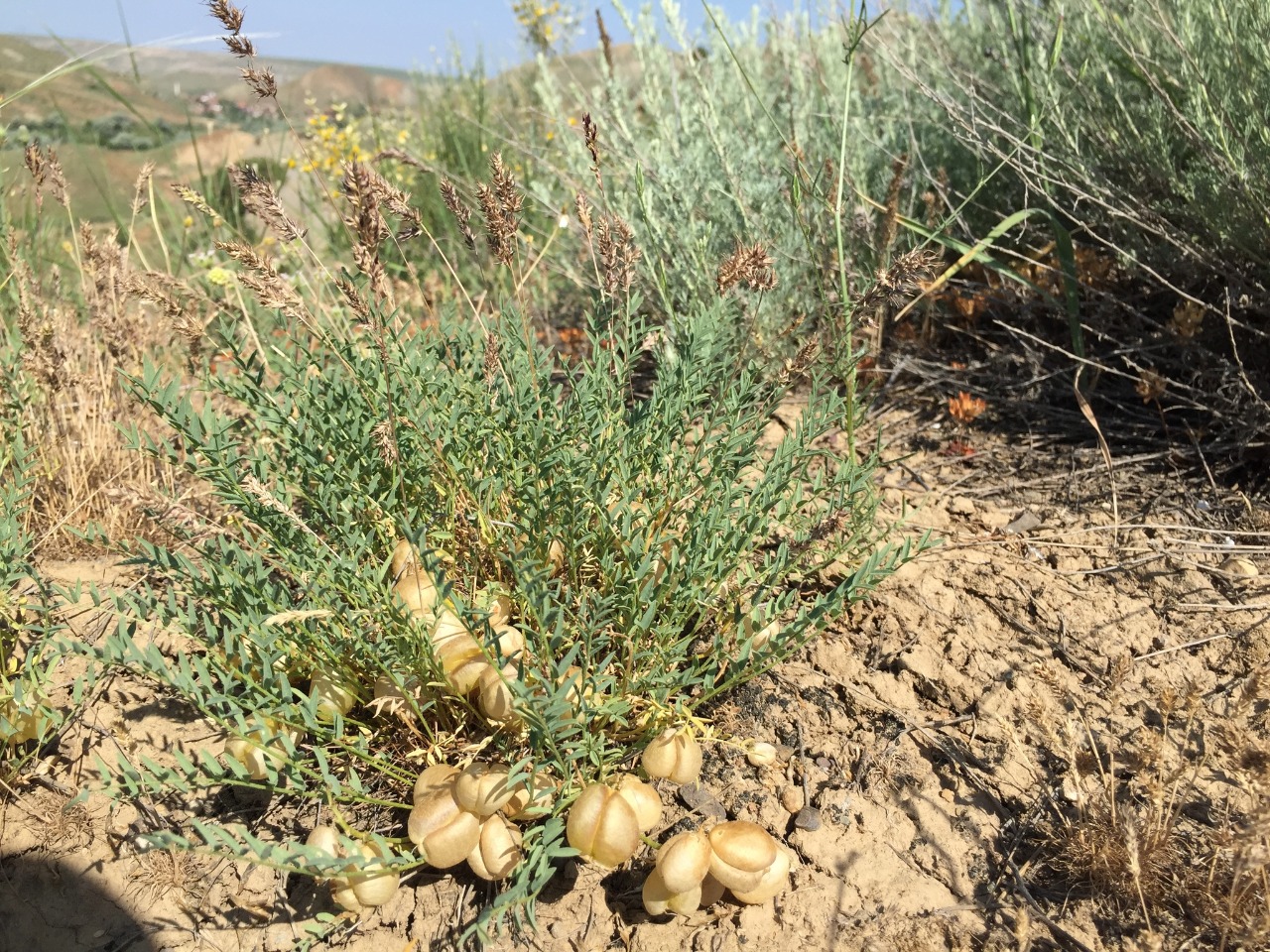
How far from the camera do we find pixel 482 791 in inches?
59.2

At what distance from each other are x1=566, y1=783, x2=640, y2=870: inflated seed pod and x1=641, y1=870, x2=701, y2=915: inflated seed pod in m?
0.09

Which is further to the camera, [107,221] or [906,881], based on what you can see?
[107,221]

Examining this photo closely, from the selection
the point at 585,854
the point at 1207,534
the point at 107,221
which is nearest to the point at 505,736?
the point at 585,854

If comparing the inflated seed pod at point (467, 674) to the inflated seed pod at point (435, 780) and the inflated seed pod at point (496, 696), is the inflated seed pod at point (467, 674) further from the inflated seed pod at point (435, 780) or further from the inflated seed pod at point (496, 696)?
the inflated seed pod at point (435, 780)

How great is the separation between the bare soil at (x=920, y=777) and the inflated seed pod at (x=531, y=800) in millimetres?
189

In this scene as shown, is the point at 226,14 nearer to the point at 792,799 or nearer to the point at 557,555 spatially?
the point at 557,555

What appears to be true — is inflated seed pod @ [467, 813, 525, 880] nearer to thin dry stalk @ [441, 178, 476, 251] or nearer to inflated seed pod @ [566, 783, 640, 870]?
inflated seed pod @ [566, 783, 640, 870]

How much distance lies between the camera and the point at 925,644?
2086 mm

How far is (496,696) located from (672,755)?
338 mm

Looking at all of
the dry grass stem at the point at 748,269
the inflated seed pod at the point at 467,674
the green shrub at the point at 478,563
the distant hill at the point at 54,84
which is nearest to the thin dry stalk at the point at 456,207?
the green shrub at the point at 478,563

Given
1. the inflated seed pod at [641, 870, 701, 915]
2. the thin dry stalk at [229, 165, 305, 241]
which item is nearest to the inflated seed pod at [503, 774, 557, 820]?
the inflated seed pod at [641, 870, 701, 915]

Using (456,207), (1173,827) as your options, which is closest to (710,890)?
Answer: (1173,827)

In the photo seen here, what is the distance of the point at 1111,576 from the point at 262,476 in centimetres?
207

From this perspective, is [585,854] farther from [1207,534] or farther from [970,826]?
[1207,534]
